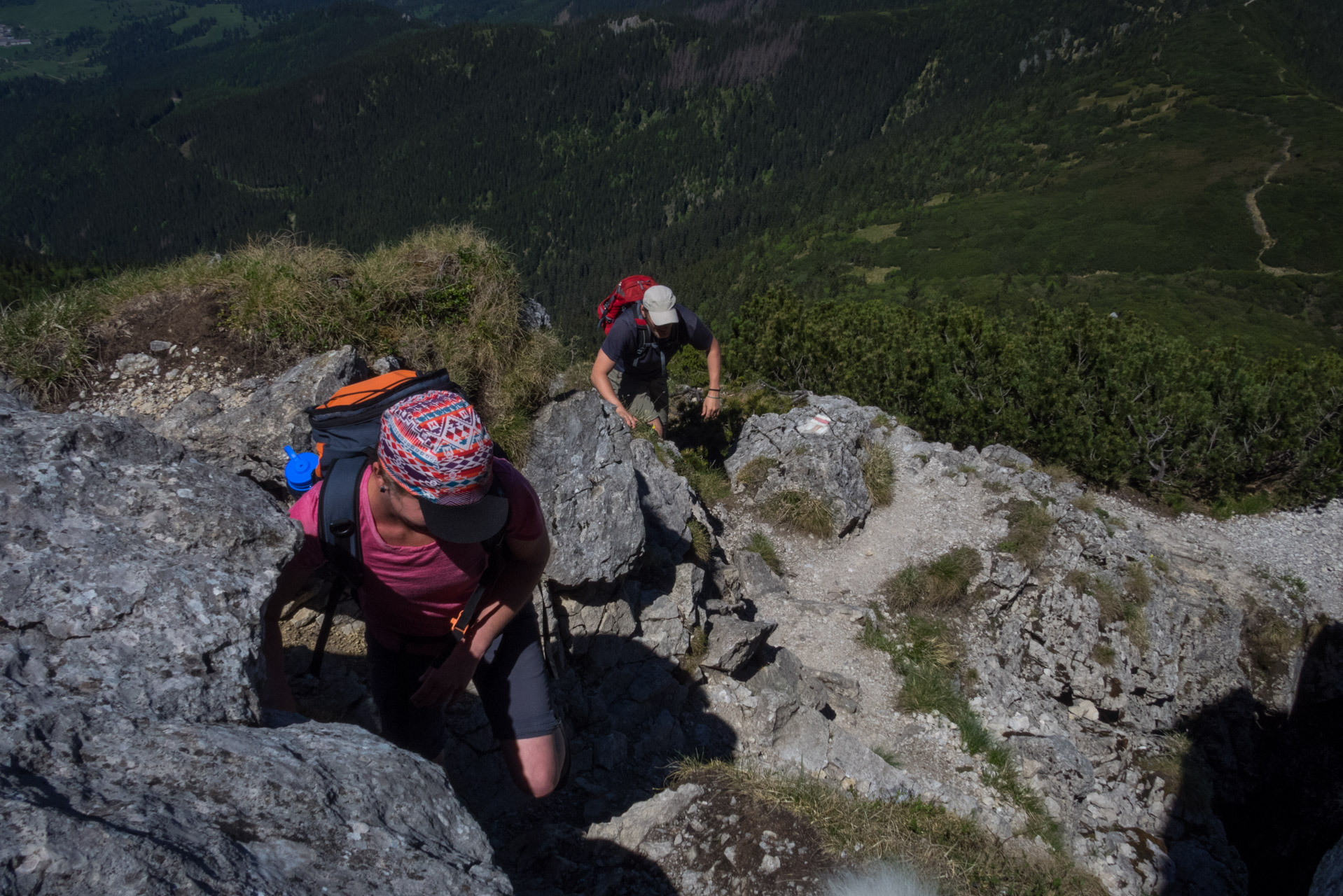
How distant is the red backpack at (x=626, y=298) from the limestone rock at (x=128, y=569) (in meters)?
5.68

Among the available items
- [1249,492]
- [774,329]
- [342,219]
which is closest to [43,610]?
[774,329]

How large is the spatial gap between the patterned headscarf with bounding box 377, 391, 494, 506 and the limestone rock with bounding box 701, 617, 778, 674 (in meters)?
4.61

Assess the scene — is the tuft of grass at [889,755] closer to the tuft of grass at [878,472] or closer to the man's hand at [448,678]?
the man's hand at [448,678]

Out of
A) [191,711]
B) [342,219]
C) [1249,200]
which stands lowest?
[342,219]

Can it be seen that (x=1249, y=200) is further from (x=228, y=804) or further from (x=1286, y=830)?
(x=228, y=804)

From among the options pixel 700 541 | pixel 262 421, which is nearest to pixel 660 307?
pixel 700 541

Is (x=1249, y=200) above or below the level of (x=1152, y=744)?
below

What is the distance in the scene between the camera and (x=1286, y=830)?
9.39 metres

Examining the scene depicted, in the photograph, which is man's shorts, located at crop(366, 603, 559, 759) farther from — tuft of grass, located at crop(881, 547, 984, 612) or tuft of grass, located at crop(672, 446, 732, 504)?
tuft of grass, located at crop(881, 547, 984, 612)

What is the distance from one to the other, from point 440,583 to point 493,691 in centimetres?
103

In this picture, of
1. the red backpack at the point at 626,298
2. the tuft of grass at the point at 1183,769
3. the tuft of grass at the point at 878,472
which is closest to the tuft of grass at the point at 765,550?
the tuft of grass at the point at 878,472

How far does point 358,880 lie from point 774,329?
799 inches

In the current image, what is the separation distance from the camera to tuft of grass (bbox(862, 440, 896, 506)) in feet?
37.9

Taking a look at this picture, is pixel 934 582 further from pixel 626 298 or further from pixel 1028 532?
pixel 626 298
